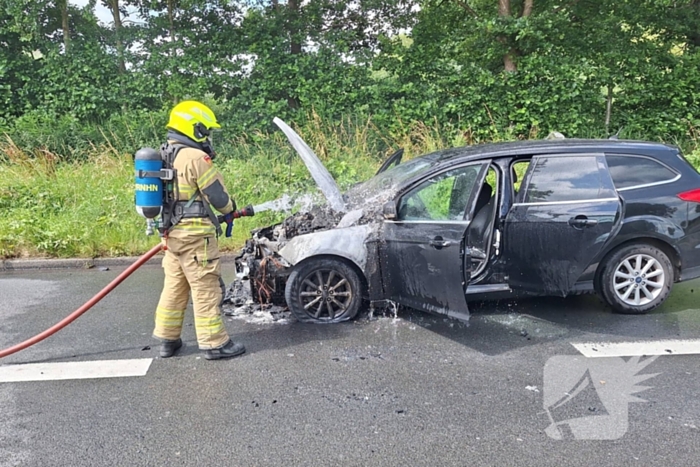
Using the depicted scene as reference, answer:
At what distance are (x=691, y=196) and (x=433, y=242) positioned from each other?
97.0 inches

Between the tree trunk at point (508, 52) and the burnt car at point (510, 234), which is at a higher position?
the tree trunk at point (508, 52)

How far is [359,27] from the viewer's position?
1200cm

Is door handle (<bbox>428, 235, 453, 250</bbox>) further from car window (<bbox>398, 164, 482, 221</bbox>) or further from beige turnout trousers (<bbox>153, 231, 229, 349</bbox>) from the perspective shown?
beige turnout trousers (<bbox>153, 231, 229, 349</bbox>)

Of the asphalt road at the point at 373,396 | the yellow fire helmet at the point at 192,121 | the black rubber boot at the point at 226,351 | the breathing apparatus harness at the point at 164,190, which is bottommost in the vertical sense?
the asphalt road at the point at 373,396

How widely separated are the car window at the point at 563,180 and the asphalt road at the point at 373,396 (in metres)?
1.10

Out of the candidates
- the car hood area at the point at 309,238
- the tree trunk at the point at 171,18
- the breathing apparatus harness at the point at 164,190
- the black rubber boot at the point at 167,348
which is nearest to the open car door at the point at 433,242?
the car hood area at the point at 309,238

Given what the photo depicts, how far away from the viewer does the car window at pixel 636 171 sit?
475 centimetres

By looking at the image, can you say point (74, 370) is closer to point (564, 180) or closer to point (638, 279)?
point (564, 180)

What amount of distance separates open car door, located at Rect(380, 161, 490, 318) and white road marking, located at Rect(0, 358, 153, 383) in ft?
6.68

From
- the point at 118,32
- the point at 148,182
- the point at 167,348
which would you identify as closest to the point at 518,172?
the point at 148,182

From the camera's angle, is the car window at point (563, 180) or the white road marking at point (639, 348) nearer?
the white road marking at point (639, 348)

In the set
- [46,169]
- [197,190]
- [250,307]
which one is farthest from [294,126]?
[197,190]

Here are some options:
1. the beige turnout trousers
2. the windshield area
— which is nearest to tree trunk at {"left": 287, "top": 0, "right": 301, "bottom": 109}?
the windshield area

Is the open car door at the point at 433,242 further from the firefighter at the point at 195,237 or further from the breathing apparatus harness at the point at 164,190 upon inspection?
the breathing apparatus harness at the point at 164,190
